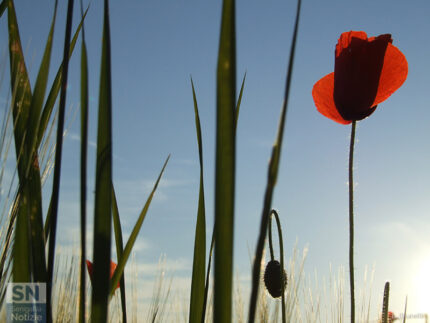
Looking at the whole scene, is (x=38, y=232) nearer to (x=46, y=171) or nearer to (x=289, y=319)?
(x=46, y=171)

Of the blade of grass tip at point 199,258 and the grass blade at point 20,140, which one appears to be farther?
the blade of grass tip at point 199,258

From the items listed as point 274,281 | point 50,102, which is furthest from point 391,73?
point 50,102

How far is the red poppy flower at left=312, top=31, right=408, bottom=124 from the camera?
806 millimetres

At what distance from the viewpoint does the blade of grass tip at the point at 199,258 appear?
0.61 metres

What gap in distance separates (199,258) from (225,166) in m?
0.36

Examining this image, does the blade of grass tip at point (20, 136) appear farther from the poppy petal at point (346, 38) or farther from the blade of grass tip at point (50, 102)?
the poppy petal at point (346, 38)

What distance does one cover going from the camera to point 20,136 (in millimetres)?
487

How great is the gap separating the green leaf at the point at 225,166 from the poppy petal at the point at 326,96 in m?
0.60

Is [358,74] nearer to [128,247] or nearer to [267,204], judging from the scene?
[128,247]

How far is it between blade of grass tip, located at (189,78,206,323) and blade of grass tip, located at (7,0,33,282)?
0.21 metres

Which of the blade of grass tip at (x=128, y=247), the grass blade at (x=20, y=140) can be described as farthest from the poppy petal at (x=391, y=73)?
the grass blade at (x=20, y=140)

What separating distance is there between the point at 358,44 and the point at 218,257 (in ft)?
2.15

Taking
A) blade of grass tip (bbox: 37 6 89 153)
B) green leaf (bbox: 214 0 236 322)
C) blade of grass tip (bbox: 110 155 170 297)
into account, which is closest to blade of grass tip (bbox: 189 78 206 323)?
blade of grass tip (bbox: 110 155 170 297)

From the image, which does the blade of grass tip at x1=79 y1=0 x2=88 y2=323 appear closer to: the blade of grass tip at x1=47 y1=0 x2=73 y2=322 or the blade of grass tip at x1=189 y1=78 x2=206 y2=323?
the blade of grass tip at x1=47 y1=0 x2=73 y2=322
